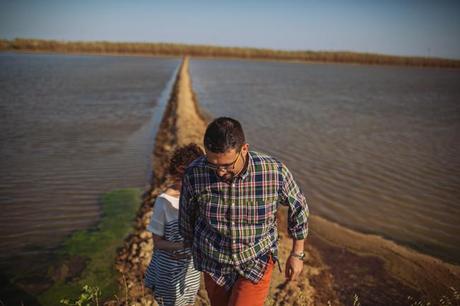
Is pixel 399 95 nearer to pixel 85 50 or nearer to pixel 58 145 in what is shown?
pixel 58 145

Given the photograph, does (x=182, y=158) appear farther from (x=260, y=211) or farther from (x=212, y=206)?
(x=260, y=211)

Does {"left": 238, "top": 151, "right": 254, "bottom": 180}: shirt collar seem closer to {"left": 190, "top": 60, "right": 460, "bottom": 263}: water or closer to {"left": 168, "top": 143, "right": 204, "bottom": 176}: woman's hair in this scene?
{"left": 168, "top": 143, "right": 204, "bottom": 176}: woman's hair

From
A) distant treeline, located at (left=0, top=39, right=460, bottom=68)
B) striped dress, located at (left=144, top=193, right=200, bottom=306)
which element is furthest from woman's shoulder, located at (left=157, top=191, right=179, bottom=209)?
distant treeline, located at (left=0, top=39, right=460, bottom=68)

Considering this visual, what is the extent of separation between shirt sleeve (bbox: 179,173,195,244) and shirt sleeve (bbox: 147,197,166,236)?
19 centimetres

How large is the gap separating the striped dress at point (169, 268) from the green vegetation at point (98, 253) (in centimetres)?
113

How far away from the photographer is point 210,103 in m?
18.4

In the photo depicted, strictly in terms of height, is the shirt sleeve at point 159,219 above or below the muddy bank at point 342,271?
above

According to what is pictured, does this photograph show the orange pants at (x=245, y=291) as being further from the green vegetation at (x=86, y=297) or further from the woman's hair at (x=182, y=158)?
the green vegetation at (x=86, y=297)

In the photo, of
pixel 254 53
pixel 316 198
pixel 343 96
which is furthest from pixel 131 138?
pixel 254 53

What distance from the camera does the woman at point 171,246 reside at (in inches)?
92.4

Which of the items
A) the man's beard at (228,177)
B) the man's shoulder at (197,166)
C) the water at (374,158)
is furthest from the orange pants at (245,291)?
the water at (374,158)

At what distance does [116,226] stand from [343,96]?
1874 cm

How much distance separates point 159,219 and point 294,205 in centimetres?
89

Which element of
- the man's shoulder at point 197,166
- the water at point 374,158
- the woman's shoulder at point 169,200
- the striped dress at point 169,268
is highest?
the man's shoulder at point 197,166
